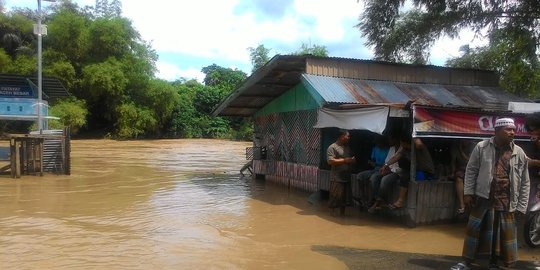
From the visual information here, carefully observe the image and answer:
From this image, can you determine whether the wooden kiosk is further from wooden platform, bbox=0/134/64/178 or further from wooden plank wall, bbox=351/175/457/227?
wooden platform, bbox=0/134/64/178

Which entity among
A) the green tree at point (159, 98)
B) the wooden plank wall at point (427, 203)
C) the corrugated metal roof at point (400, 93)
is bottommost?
the wooden plank wall at point (427, 203)

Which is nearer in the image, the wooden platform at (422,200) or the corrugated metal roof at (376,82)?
the wooden platform at (422,200)

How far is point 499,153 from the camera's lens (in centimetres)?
515

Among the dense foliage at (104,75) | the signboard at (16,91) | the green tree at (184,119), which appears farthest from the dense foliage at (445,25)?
the green tree at (184,119)

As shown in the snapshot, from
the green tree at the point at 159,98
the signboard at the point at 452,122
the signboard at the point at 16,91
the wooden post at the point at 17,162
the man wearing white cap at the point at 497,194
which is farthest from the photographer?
the green tree at the point at 159,98

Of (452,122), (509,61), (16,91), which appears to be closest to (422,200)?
(452,122)

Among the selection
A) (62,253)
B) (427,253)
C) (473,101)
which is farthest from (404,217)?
(62,253)

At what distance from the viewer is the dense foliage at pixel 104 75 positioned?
1522 inches

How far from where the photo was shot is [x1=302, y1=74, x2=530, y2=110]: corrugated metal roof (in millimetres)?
10359

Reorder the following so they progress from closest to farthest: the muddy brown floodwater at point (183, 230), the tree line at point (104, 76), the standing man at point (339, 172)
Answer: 1. the muddy brown floodwater at point (183, 230)
2. the standing man at point (339, 172)
3. the tree line at point (104, 76)

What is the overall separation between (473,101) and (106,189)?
9.68 m

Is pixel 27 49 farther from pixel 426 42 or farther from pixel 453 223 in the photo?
pixel 453 223

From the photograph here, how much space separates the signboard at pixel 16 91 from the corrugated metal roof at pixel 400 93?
12292mm

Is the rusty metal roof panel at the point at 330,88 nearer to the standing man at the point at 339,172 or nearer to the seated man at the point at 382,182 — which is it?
the standing man at the point at 339,172
